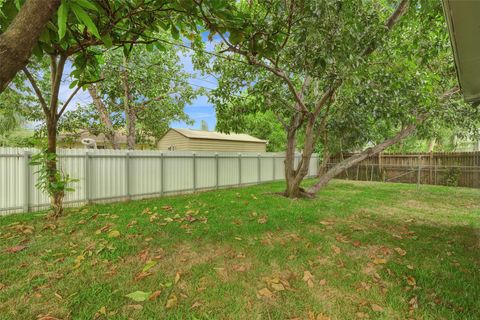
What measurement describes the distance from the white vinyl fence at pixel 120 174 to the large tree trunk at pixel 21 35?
5.11 m

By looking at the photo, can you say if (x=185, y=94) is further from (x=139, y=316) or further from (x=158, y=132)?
(x=139, y=316)

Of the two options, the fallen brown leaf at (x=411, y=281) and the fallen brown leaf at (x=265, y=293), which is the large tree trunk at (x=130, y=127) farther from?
the fallen brown leaf at (x=411, y=281)

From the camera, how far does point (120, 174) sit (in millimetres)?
6664

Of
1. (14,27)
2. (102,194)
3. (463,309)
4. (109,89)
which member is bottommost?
(463,309)

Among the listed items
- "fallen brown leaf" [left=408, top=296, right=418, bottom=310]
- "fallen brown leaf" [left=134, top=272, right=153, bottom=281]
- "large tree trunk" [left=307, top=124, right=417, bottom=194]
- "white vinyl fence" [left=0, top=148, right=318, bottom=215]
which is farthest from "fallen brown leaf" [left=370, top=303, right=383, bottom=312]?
"white vinyl fence" [left=0, top=148, right=318, bottom=215]

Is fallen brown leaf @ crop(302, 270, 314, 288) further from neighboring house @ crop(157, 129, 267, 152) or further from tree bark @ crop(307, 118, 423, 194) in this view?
neighboring house @ crop(157, 129, 267, 152)

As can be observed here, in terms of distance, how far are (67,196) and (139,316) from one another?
15.6 ft

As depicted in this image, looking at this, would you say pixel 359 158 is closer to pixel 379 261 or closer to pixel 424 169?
pixel 379 261

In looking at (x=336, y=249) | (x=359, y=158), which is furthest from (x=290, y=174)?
(x=336, y=249)

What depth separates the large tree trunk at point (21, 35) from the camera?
1159 millimetres

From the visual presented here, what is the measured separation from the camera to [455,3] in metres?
1.48

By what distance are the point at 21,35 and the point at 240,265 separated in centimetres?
267

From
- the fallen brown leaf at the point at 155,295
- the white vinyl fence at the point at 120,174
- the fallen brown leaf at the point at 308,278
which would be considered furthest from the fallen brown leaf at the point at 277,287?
the white vinyl fence at the point at 120,174

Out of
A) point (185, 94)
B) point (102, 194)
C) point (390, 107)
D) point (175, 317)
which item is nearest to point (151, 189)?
point (102, 194)
